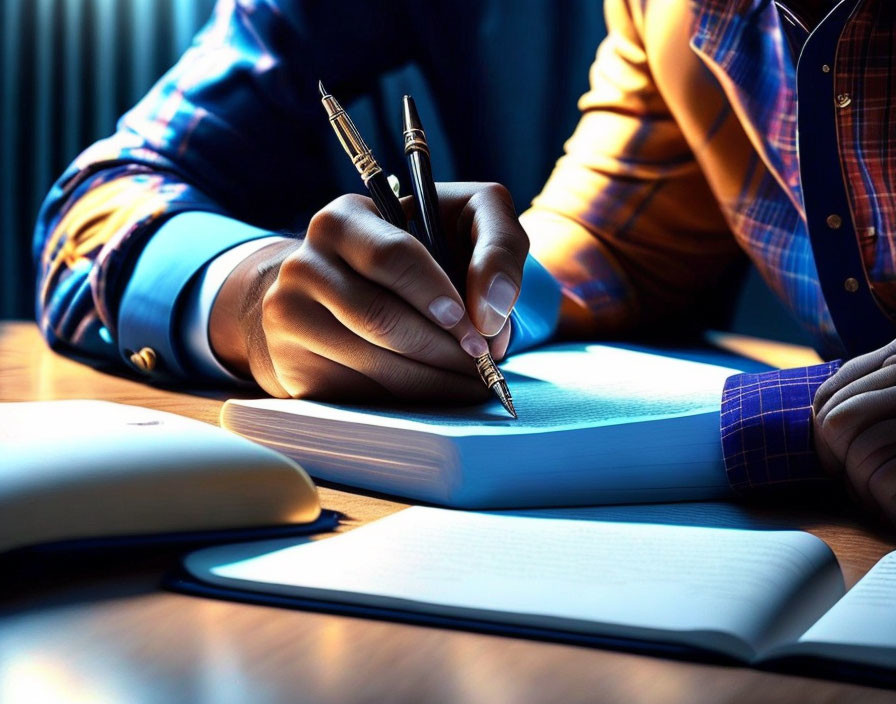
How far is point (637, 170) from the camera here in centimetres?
116

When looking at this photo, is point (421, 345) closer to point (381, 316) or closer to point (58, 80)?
point (381, 316)

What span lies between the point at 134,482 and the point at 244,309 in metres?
0.41

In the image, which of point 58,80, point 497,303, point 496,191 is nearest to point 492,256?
point 497,303

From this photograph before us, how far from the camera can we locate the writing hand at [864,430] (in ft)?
1.56

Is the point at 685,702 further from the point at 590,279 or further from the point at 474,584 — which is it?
the point at 590,279

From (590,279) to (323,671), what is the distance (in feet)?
2.71

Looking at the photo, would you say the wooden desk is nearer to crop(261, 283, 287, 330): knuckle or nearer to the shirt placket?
crop(261, 283, 287, 330): knuckle

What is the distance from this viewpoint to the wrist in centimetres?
79

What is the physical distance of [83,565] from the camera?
1.38 feet

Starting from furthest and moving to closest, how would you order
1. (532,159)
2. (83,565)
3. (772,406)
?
(532,159) → (772,406) → (83,565)

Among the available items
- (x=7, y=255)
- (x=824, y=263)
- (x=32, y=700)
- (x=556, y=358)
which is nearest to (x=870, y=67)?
(x=824, y=263)

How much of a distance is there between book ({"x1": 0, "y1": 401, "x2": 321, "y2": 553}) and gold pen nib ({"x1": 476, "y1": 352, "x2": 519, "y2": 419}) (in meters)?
0.16

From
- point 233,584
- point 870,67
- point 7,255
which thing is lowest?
point 7,255

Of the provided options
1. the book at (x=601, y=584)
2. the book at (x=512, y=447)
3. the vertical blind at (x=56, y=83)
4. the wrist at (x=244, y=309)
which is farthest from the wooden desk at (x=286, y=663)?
the vertical blind at (x=56, y=83)
